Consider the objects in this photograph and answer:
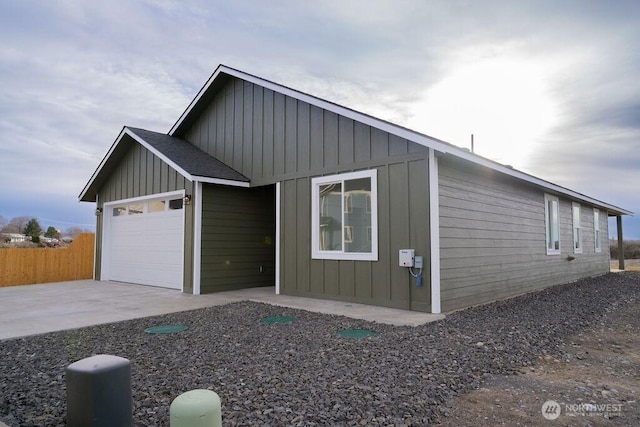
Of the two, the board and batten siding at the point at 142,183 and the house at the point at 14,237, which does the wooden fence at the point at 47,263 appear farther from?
the house at the point at 14,237

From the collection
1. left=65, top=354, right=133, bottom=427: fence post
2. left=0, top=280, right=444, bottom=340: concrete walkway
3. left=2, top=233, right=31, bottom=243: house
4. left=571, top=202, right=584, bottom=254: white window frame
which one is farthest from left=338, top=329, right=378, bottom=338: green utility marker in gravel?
left=2, top=233, right=31, bottom=243: house

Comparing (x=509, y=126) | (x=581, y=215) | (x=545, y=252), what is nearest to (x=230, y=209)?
(x=545, y=252)

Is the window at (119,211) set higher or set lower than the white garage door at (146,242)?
higher

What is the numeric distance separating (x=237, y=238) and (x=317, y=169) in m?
2.93

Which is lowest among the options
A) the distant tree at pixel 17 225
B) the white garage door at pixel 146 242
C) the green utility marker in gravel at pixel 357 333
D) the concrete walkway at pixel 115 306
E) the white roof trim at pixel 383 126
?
the concrete walkway at pixel 115 306

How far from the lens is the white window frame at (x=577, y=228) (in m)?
12.5

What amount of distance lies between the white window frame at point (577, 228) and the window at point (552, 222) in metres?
1.61

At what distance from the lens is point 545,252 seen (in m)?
10.3

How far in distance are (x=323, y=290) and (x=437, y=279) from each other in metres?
2.34

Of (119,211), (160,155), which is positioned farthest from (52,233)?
(160,155)

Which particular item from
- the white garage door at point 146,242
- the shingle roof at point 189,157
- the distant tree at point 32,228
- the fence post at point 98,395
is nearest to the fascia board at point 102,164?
the shingle roof at point 189,157

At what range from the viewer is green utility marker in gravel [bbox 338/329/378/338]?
15.5ft

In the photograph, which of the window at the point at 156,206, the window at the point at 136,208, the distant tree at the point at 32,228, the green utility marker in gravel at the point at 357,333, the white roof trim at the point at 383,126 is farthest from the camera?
the distant tree at the point at 32,228

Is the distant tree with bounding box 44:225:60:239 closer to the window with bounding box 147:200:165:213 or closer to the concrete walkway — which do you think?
the concrete walkway
